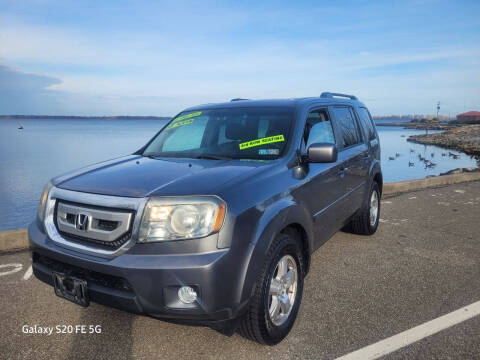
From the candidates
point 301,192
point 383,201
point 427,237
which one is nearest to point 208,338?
point 301,192

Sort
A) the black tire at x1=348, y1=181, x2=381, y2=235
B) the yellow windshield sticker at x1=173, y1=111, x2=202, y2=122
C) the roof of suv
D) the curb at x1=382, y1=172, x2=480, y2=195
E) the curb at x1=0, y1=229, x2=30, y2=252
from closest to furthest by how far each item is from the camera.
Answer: the roof of suv < the yellow windshield sticker at x1=173, y1=111, x2=202, y2=122 < the curb at x1=0, y1=229, x2=30, y2=252 < the black tire at x1=348, y1=181, x2=381, y2=235 < the curb at x1=382, y1=172, x2=480, y2=195

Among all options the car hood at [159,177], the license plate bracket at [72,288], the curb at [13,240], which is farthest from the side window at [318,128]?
the curb at [13,240]

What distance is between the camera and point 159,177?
240cm

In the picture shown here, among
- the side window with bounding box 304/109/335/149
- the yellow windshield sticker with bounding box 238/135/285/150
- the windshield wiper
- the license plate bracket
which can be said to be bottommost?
the license plate bracket

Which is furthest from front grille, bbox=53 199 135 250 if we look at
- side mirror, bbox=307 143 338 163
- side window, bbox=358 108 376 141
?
side window, bbox=358 108 376 141

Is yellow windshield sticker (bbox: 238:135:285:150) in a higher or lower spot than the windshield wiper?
higher

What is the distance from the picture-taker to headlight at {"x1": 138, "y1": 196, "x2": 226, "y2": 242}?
2051 millimetres

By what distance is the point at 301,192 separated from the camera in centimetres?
283

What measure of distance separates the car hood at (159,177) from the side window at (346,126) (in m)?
1.67

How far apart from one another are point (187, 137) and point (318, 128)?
1.33 metres

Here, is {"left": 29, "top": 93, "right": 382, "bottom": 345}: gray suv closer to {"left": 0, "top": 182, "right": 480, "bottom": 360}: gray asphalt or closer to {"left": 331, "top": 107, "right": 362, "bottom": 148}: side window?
{"left": 0, "top": 182, "right": 480, "bottom": 360}: gray asphalt

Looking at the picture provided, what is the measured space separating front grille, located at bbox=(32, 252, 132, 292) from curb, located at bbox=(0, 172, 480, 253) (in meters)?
2.51

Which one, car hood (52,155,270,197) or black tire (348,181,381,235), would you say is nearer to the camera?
car hood (52,155,270,197)

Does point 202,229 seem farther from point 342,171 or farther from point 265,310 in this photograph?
point 342,171
